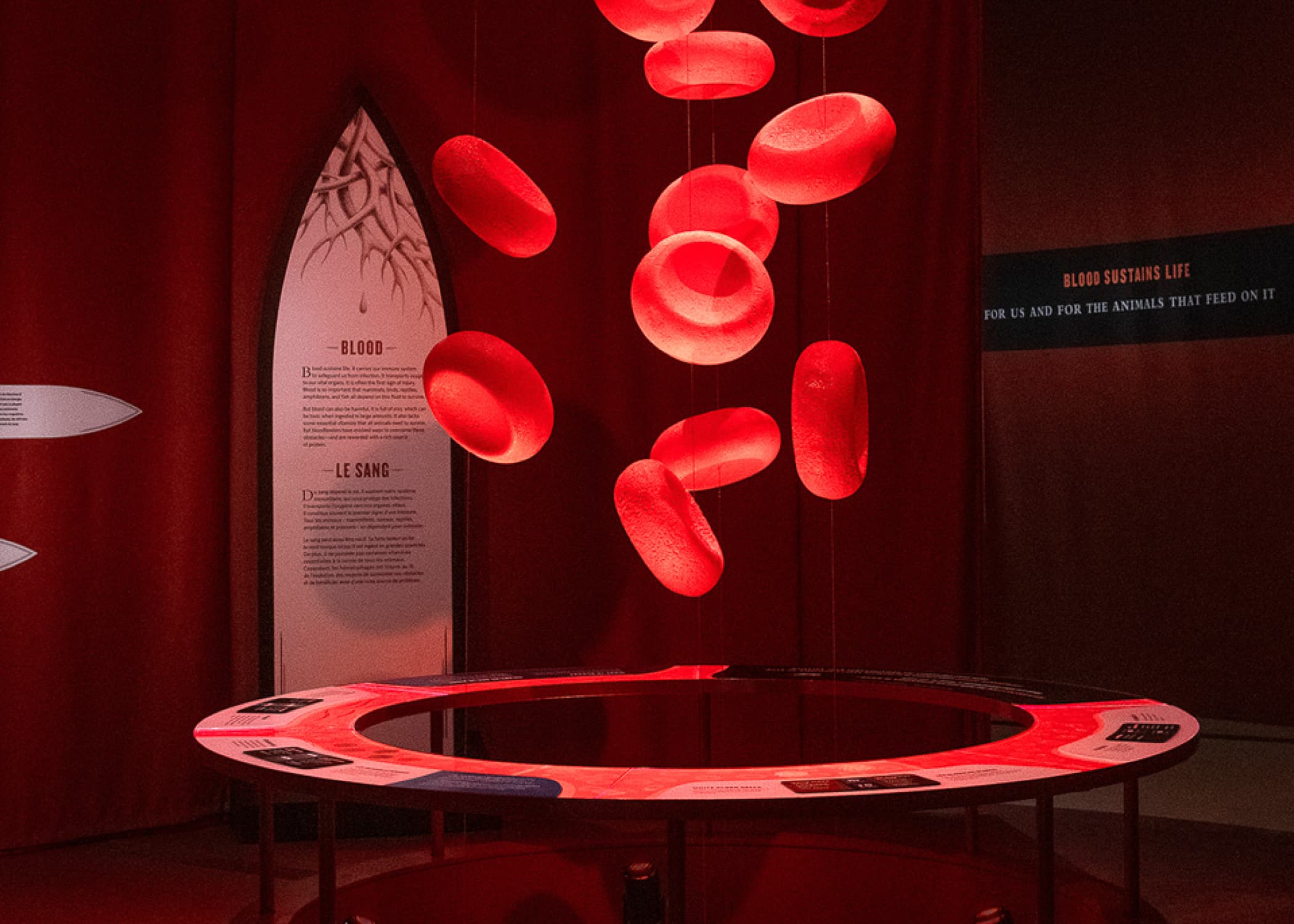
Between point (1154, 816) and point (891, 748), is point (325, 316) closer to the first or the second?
point (891, 748)

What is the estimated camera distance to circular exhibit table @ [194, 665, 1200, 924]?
177cm

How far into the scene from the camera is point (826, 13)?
2312 millimetres

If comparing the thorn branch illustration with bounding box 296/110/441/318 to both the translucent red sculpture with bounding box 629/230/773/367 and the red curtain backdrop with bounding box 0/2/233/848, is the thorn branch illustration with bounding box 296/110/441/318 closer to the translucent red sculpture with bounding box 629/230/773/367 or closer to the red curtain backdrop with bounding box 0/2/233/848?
the red curtain backdrop with bounding box 0/2/233/848

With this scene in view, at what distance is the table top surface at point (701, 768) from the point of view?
1.77 meters

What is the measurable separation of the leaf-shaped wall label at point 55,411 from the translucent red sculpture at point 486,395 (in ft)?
6.91

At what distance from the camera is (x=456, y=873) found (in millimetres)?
2740

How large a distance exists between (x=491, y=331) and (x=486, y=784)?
263cm

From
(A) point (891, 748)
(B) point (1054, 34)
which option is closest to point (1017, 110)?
(B) point (1054, 34)

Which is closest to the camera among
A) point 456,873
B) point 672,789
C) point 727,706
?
point 672,789

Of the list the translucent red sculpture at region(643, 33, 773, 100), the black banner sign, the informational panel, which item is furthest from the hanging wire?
the black banner sign

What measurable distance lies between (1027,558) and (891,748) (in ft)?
6.48

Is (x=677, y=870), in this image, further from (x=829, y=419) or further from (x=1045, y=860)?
(x=829, y=419)

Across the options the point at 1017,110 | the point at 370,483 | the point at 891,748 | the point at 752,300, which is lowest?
the point at 891,748

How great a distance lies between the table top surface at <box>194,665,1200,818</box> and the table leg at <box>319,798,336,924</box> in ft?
0.28
